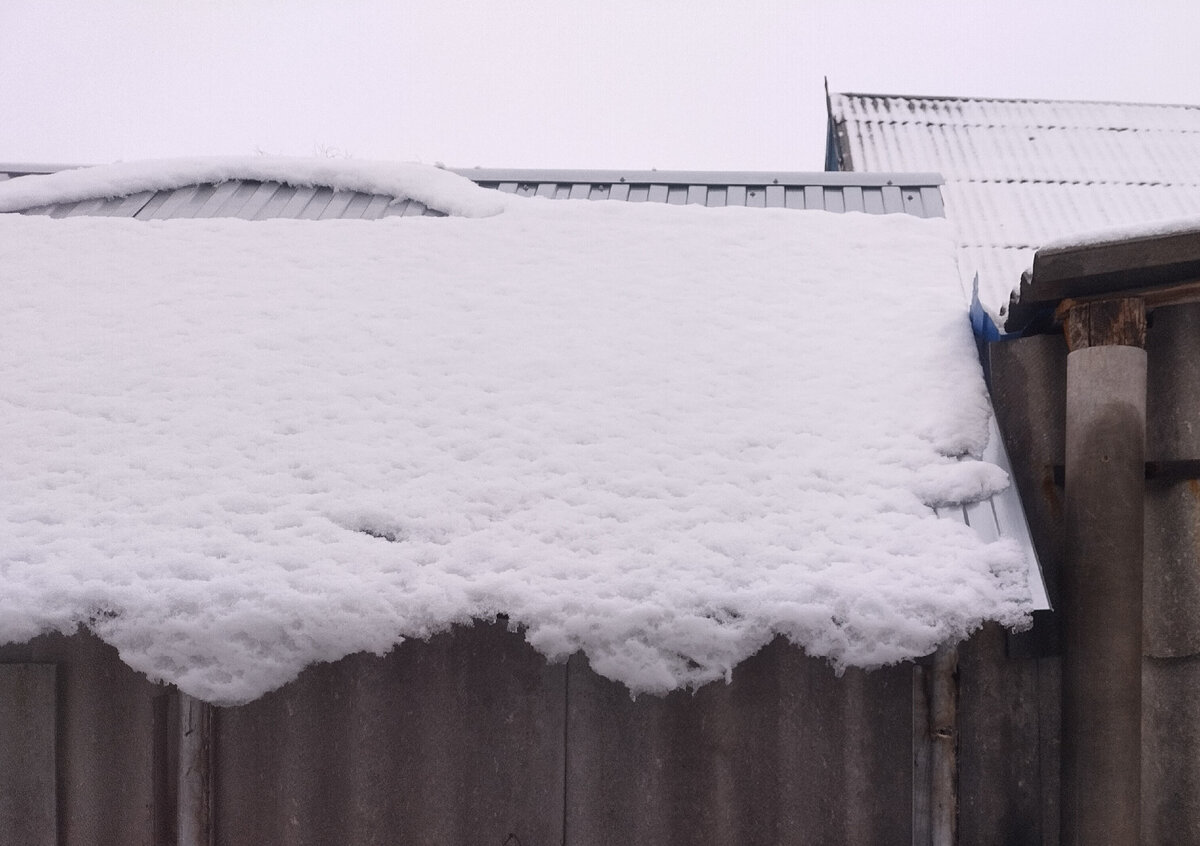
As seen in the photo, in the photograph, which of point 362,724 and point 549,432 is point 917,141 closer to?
point 549,432

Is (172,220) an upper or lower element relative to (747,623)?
upper

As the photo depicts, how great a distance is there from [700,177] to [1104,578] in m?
3.27

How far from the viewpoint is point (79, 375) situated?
3.18 meters

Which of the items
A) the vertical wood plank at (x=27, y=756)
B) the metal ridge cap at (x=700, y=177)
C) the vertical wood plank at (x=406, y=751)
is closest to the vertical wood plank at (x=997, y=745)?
the vertical wood plank at (x=406, y=751)

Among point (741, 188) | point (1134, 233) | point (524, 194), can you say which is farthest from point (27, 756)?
point (741, 188)

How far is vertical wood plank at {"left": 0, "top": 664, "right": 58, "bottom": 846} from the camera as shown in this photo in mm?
2842

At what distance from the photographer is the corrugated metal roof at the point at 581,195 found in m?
4.44

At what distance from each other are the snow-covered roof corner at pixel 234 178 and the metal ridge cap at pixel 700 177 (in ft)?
1.10

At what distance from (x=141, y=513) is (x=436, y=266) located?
1771 millimetres

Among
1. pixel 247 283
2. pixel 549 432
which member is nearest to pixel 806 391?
pixel 549 432

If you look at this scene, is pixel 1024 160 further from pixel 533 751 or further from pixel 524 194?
pixel 533 751

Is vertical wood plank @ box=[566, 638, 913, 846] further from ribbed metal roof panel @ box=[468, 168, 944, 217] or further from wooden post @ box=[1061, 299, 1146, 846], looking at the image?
ribbed metal roof panel @ box=[468, 168, 944, 217]

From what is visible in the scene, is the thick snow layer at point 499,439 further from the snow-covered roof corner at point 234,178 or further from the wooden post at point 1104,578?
the snow-covered roof corner at point 234,178

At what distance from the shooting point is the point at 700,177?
15.6ft
